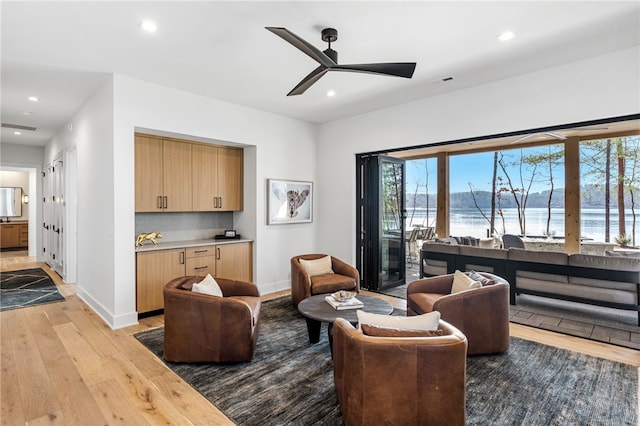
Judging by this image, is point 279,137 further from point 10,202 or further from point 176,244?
point 10,202

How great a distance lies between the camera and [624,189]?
21.0 ft

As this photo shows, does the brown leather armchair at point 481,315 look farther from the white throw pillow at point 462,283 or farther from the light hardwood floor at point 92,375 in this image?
the light hardwood floor at point 92,375

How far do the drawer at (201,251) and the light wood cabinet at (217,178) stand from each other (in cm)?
66

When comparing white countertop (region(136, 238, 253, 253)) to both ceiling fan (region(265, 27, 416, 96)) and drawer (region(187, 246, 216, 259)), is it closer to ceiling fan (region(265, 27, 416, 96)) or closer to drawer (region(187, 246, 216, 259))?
drawer (region(187, 246, 216, 259))

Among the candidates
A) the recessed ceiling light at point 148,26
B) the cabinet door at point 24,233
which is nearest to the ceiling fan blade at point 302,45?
the recessed ceiling light at point 148,26

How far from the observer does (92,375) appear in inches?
110

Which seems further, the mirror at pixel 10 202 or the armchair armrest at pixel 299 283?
the mirror at pixel 10 202

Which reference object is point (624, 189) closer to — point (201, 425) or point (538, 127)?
point (538, 127)

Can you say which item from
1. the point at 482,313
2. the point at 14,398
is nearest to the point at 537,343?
the point at 482,313

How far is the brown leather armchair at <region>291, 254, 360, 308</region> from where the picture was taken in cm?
421

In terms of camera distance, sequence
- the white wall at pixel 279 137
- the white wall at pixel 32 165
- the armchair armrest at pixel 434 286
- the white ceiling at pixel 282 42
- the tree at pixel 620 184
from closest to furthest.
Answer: the white ceiling at pixel 282 42 < the white wall at pixel 279 137 < the armchair armrest at pixel 434 286 < the tree at pixel 620 184 < the white wall at pixel 32 165

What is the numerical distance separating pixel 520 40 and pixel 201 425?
411 centimetres

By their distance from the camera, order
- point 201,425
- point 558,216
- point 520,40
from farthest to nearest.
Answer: point 558,216 < point 520,40 < point 201,425

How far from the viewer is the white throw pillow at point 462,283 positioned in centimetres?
327
